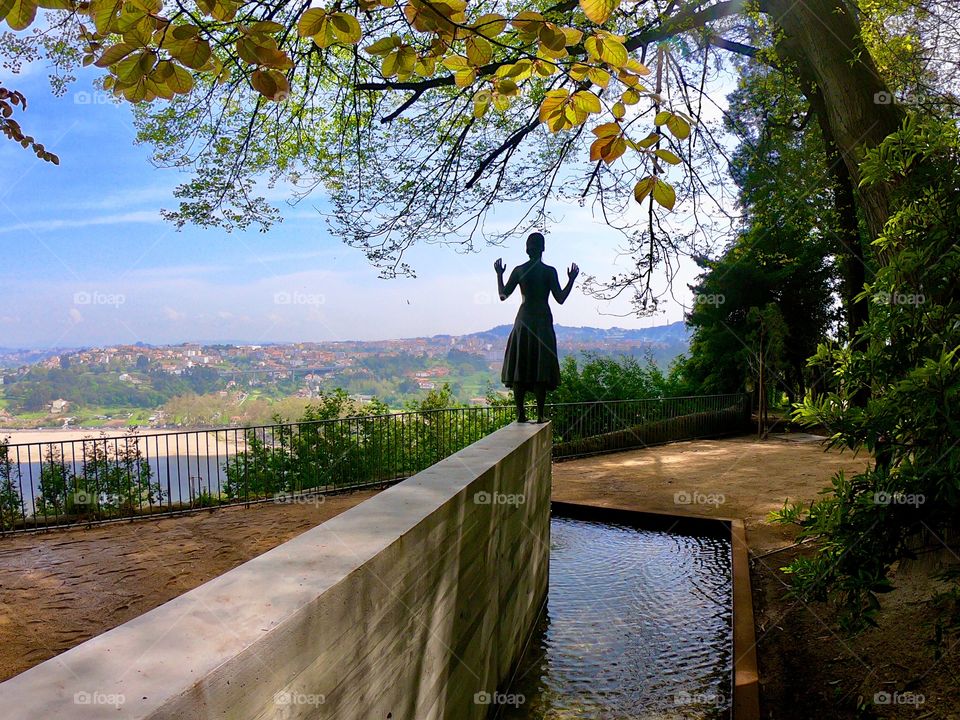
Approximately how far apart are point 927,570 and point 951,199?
8.29 ft

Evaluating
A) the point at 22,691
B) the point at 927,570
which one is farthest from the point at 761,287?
the point at 22,691

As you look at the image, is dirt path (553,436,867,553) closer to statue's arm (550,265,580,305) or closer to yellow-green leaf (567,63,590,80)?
statue's arm (550,265,580,305)

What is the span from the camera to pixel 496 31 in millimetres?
2215

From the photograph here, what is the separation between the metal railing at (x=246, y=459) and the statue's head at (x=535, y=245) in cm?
527

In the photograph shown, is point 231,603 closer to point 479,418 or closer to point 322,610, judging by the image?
point 322,610

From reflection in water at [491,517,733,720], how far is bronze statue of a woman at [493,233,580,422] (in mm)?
1839

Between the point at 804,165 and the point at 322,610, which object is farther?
the point at 804,165

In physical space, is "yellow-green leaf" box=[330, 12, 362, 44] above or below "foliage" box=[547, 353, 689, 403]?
above

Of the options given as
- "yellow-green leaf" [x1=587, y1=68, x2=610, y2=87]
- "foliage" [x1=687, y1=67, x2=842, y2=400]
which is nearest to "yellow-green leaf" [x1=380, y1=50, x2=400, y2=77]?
"yellow-green leaf" [x1=587, y1=68, x2=610, y2=87]

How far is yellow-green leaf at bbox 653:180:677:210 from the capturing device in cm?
200

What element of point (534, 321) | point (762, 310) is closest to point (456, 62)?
point (534, 321)

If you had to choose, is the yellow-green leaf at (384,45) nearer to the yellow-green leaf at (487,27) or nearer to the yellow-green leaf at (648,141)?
the yellow-green leaf at (487,27)

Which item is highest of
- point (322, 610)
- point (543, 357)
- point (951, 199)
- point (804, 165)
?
point (804, 165)

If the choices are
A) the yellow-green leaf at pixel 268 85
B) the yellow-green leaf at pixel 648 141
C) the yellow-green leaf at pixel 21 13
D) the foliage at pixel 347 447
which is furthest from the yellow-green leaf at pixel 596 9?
the foliage at pixel 347 447
